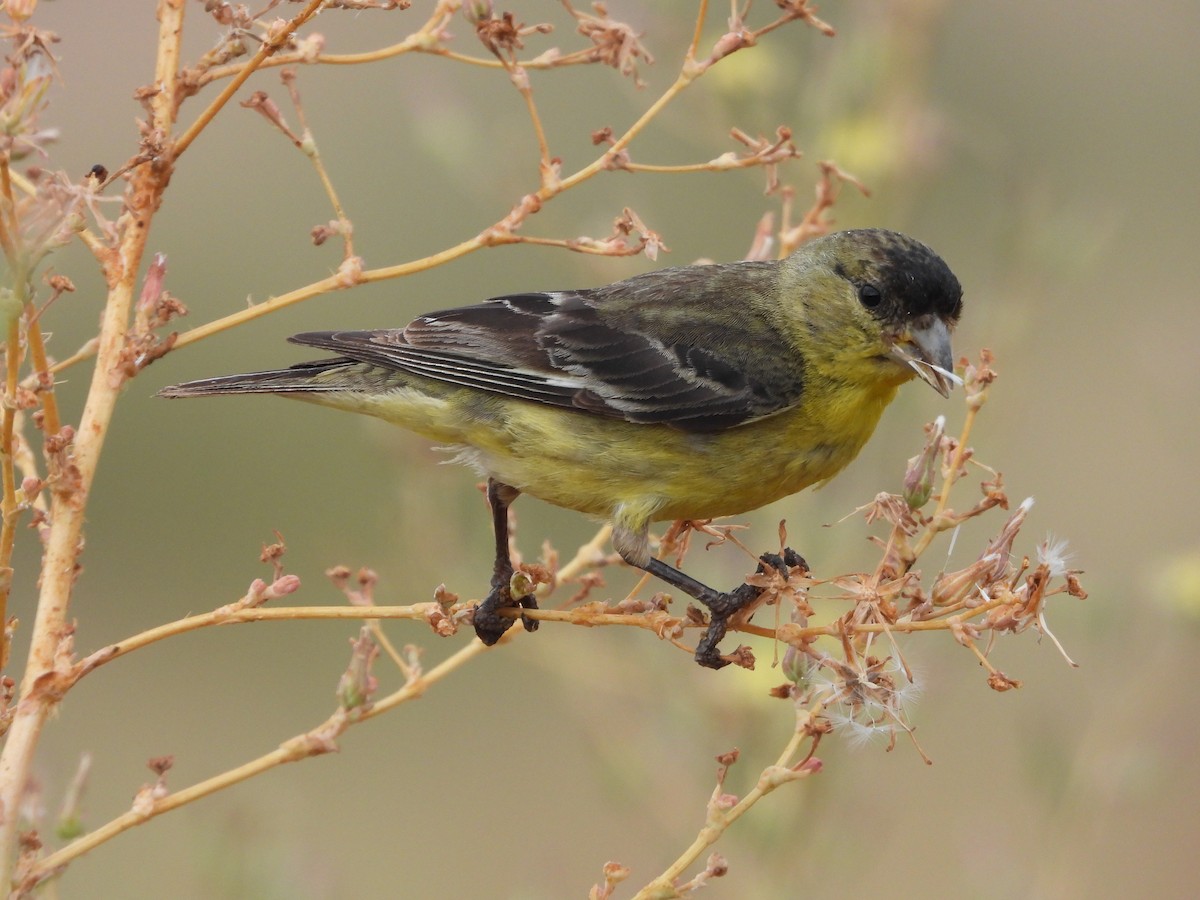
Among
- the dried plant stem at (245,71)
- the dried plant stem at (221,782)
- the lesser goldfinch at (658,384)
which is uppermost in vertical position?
the lesser goldfinch at (658,384)

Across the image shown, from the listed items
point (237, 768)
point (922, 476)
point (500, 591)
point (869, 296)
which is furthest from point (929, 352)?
point (237, 768)

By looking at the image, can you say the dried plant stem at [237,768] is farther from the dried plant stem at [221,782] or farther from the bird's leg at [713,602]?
the bird's leg at [713,602]

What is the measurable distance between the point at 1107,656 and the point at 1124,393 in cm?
758

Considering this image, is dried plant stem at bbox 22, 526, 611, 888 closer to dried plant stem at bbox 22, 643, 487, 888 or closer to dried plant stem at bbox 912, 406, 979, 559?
dried plant stem at bbox 22, 643, 487, 888

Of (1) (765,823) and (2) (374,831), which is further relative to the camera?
(2) (374,831)

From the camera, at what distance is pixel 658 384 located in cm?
401

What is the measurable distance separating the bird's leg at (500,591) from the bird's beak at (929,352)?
3.67 feet

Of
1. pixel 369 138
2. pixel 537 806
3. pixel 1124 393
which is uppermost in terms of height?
pixel 369 138

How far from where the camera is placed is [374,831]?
10.8m

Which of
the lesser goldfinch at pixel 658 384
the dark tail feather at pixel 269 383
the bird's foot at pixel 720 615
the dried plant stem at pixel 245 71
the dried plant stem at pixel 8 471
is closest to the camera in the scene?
the dried plant stem at pixel 8 471

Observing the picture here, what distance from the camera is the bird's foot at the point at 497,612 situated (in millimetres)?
3227

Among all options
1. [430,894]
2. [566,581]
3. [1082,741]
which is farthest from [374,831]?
[566,581]

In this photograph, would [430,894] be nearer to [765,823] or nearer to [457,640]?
[457,640]


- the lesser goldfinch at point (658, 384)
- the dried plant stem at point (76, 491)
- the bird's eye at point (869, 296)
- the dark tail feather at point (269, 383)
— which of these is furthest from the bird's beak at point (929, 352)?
the dried plant stem at point (76, 491)
